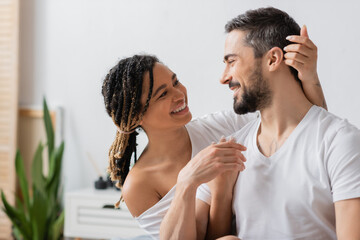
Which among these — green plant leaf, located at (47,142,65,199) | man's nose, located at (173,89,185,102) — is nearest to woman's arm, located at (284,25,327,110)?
man's nose, located at (173,89,185,102)

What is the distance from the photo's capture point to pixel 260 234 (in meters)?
1.76

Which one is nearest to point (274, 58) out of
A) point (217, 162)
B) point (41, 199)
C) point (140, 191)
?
point (217, 162)

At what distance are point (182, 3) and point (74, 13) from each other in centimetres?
95

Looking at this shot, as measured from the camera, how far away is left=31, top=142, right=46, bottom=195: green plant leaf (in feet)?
13.3

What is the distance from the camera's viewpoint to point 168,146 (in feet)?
6.77

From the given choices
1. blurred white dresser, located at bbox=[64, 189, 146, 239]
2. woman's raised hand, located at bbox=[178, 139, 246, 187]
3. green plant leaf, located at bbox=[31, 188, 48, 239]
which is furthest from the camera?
green plant leaf, located at bbox=[31, 188, 48, 239]

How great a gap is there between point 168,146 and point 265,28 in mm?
583

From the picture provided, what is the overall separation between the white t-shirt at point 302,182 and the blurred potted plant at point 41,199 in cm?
251

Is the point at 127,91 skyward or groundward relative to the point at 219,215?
skyward

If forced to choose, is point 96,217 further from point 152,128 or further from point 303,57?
point 303,57

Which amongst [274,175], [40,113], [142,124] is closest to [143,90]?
[142,124]

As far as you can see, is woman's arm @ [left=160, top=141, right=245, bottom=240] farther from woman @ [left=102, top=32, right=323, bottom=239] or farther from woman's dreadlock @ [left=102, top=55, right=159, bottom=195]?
woman's dreadlock @ [left=102, top=55, right=159, bottom=195]

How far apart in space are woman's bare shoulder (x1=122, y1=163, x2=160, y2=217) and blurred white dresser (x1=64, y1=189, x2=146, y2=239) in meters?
1.71

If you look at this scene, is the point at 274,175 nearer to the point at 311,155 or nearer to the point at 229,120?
the point at 311,155
